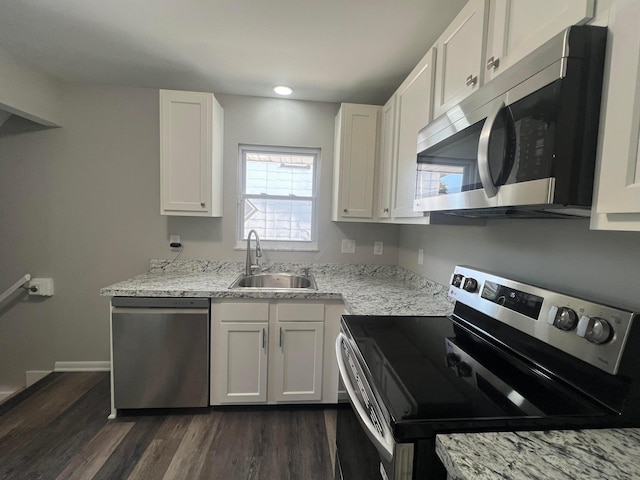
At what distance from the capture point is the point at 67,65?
2.21 metres

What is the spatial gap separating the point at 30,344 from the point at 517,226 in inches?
144

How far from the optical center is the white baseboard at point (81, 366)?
261 cm

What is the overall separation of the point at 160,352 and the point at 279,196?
153cm

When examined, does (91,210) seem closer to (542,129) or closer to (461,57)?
(461,57)

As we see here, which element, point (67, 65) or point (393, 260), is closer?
point (67, 65)

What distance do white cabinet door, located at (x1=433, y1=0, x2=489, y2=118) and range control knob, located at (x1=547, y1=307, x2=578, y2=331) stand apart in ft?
2.67

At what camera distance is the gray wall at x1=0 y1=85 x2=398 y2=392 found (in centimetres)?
250

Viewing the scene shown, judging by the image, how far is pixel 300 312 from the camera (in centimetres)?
211

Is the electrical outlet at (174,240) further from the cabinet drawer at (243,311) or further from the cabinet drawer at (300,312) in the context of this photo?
the cabinet drawer at (300,312)

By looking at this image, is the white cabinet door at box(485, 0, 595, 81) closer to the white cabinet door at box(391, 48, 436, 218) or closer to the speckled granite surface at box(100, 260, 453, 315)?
the white cabinet door at box(391, 48, 436, 218)

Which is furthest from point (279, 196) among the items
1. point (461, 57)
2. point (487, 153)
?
point (487, 153)

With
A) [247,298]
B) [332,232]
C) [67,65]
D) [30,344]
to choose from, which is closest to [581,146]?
[247,298]

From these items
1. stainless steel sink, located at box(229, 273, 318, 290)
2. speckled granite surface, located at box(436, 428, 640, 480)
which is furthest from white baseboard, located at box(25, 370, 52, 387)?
speckled granite surface, located at box(436, 428, 640, 480)

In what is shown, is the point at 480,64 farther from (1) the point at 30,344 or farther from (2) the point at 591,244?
(1) the point at 30,344
